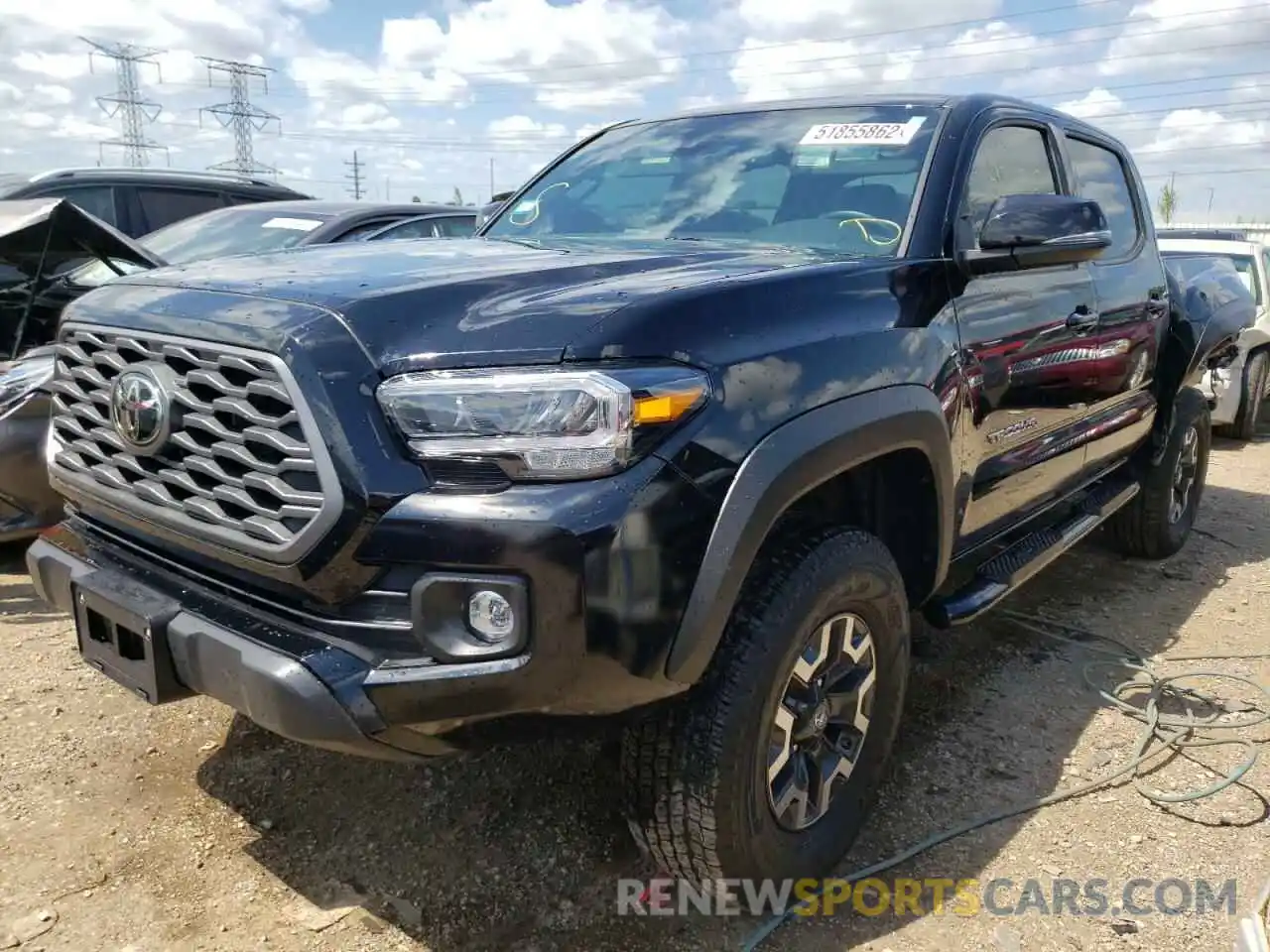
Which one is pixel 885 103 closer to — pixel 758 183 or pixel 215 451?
pixel 758 183

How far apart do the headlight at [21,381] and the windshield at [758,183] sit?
6.36 ft

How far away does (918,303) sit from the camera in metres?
2.71

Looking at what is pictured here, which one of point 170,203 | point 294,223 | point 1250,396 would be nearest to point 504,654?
point 294,223

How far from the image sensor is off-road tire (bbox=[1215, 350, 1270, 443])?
896 centimetres

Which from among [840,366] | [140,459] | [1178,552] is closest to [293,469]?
[140,459]

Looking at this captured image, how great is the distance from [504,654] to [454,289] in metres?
0.77

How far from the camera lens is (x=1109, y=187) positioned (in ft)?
14.9

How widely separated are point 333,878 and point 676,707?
105 centimetres

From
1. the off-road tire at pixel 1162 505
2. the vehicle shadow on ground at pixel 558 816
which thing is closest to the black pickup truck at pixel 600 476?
the vehicle shadow on ground at pixel 558 816

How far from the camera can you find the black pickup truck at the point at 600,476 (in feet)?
6.19

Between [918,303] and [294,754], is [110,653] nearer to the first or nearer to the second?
[294,754]

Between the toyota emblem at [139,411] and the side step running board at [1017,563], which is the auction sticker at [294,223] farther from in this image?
the side step running board at [1017,563]

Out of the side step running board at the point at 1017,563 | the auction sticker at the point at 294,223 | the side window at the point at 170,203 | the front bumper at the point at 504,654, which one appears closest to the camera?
the front bumper at the point at 504,654

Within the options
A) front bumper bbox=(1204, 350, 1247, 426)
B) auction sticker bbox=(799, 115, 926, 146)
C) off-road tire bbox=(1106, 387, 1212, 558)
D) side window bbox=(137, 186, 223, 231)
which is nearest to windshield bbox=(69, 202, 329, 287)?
side window bbox=(137, 186, 223, 231)
